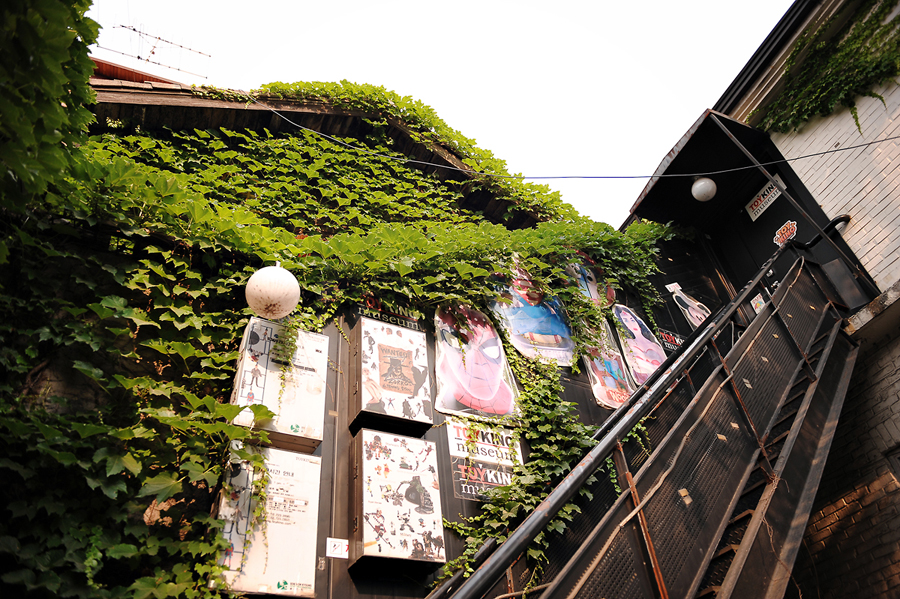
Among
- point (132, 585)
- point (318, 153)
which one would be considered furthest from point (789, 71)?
point (132, 585)

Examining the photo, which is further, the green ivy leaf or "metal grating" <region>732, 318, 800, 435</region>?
"metal grating" <region>732, 318, 800, 435</region>

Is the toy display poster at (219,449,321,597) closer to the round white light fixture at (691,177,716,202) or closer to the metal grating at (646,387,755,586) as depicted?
the metal grating at (646,387,755,586)

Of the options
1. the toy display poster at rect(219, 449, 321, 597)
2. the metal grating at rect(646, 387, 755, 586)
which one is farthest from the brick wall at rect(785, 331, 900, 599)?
the toy display poster at rect(219, 449, 321, 597)

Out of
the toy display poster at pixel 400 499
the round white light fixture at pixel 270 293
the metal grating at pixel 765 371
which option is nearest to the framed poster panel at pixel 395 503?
the toy display poster at pixel 400 499

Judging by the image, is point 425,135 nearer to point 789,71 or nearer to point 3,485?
point 789,71

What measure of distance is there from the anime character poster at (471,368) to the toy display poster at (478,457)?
21cm

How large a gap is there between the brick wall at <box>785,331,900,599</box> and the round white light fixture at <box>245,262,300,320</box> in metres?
5.73

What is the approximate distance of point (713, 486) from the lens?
10.4ft

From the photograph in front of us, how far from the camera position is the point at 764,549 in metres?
3.01

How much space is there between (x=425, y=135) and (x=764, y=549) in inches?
296

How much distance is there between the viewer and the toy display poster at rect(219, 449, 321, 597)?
10.6 feet

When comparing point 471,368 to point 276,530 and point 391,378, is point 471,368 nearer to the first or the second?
point 391,378

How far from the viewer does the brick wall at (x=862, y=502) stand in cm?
489

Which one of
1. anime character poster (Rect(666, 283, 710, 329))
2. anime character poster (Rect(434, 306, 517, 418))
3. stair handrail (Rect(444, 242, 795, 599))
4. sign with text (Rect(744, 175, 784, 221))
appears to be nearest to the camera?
stair handrail (Rect(444, 242, 795, 599))
